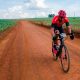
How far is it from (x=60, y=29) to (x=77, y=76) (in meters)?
2.96

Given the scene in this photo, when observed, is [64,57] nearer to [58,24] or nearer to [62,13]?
[62,13]

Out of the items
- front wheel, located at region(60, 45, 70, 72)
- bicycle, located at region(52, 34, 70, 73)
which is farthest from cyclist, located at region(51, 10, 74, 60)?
front wheel, located at region(60, 45, 70, 72)

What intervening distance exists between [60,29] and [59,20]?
1.88ft

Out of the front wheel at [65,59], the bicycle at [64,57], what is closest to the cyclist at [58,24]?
the bicycle at [64,57]

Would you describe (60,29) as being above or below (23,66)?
above

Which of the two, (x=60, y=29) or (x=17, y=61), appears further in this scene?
(x=17, y=61)

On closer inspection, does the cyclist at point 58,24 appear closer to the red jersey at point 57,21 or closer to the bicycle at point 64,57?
the red jersey at point 57,21

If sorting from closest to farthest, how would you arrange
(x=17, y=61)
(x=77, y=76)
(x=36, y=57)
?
(x=77, y=76)
(x=17, y=61)
(x=36, y=57)

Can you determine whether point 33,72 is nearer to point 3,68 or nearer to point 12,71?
point 12,71

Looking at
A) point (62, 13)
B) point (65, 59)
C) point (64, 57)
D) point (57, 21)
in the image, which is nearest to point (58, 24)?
point (57, 21)

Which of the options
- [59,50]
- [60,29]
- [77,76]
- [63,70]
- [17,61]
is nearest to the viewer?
[77,76]

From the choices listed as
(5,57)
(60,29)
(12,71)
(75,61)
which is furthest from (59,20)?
(5,57)

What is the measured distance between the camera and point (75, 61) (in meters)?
11.7

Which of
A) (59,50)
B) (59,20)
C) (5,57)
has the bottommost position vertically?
(5,57)
